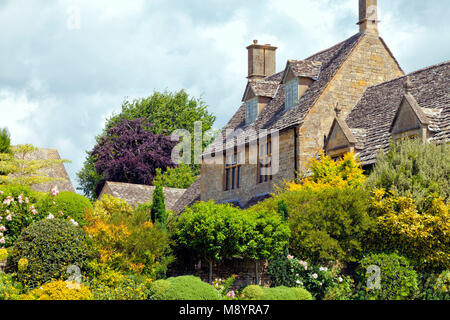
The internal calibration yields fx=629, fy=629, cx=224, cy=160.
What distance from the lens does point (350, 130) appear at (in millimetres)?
25125

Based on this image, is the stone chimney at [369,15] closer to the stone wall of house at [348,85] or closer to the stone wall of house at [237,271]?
the stone wall of house at [348,85]

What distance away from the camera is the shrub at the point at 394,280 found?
1772cm

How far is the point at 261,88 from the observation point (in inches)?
1313

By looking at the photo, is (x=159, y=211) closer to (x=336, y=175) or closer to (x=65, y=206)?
(x=65, y=206)

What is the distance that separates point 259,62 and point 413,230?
853 inches

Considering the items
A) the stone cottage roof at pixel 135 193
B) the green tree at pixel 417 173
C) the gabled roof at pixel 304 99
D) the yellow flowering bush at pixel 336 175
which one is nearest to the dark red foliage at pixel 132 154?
the stone cottage roof at pixel 135 193

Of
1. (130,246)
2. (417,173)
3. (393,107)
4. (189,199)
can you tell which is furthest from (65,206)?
(189,199)

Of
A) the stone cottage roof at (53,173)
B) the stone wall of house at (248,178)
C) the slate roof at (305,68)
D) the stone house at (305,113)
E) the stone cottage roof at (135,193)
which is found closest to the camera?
the stone house at (305,113)

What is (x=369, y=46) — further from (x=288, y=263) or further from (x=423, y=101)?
(x=288, y=263)

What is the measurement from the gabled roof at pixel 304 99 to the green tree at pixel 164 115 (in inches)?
1004

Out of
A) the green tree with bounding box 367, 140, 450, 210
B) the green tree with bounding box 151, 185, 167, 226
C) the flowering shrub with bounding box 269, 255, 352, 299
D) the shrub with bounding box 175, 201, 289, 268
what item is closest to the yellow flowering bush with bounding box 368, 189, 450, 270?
the green tree with bounding box 367, 140, 450, 210
